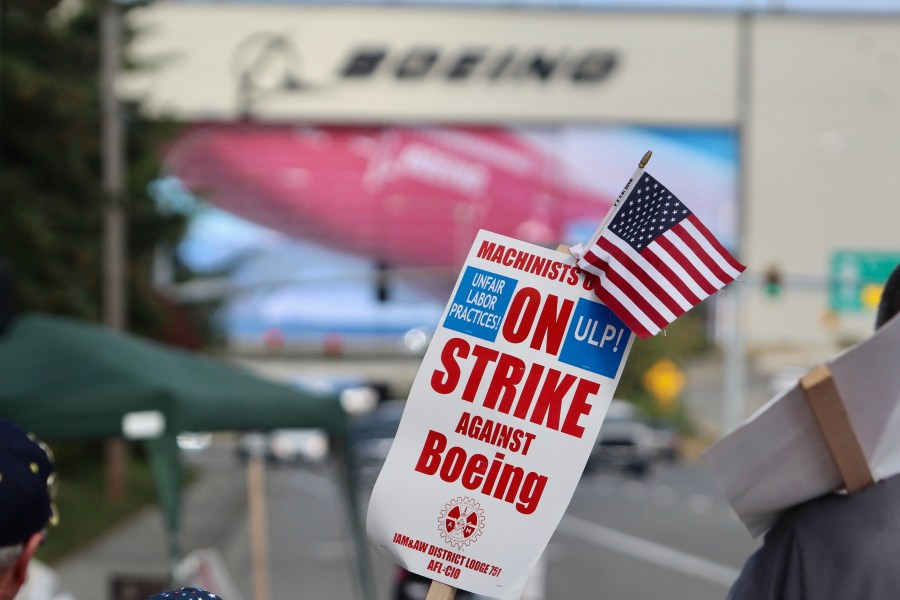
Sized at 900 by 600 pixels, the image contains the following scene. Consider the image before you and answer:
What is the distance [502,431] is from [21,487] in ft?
3.02

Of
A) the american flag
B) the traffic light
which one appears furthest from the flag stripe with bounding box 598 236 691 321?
the traffic light

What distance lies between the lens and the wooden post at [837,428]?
2885 mm

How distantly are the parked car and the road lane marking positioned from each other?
18778 millimetres

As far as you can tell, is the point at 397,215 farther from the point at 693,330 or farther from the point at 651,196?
the point at 651,196

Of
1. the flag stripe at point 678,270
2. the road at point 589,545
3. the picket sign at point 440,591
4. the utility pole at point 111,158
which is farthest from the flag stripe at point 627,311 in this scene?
the utility pole at point 111,158

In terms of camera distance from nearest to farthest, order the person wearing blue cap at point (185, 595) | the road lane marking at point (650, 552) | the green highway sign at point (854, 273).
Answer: the person wearing blue cap at point (185, 595) < the road lane marking at point (650, 552) < the green highway sign at point (854, 273)

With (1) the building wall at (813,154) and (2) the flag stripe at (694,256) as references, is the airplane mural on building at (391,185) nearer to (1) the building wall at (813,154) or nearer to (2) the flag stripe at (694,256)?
(1) the building wall at (813,154)

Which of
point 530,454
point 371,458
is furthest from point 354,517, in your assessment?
point 371,458

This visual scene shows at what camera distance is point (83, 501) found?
87.6 feet

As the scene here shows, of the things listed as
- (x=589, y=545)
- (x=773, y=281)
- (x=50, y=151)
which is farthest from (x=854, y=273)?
(x=50, y=151)

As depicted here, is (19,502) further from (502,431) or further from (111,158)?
(111,158)

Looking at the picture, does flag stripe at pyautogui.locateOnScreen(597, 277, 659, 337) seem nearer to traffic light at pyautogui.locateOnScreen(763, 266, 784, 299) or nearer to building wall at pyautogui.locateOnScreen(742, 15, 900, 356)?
traffic light at pyautogui.locateOnScreen(763, 266, 784, 299)

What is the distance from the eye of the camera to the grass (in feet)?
68.5

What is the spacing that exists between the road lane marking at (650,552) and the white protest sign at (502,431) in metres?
13.3
